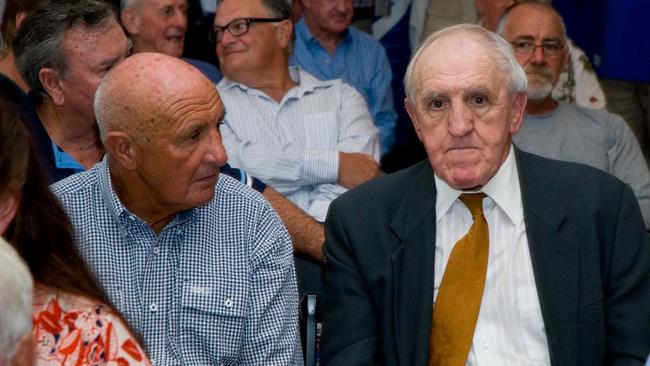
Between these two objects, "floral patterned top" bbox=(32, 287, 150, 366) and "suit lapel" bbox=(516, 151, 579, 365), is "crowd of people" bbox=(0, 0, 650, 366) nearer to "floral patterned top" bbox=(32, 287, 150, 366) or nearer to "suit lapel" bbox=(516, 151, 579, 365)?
"suit lapel" bbox=(516, 151, 579, 365)

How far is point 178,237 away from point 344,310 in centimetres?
53

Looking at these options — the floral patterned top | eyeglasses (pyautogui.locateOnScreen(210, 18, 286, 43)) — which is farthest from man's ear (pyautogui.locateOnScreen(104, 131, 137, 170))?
eyeglasses (pyautogui.locateOnScreen(210, 18, 286, 43))

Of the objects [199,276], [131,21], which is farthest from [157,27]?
[199,276]

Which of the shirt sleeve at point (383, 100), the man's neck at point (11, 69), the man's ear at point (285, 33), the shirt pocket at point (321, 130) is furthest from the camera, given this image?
the shirt sleeve at point (383, 100)

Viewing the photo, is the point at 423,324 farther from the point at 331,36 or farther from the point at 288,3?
the point at 331,36

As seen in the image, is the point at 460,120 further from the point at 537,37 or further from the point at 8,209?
the point at 537,37

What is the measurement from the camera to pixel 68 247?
8.73 ft

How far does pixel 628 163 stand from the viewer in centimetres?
484

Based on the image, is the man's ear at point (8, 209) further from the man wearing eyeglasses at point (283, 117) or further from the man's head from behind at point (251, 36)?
the man's head from behind at point (251, 36)

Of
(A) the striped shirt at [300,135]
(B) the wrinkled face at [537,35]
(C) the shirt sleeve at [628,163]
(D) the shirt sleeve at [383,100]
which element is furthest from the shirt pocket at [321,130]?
(C) the shirt sleeve at [628,163]

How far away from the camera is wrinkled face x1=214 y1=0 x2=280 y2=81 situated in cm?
508

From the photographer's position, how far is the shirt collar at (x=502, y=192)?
10.8ft

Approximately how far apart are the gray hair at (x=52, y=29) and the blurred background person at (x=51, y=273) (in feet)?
4.86

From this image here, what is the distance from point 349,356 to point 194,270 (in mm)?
509
